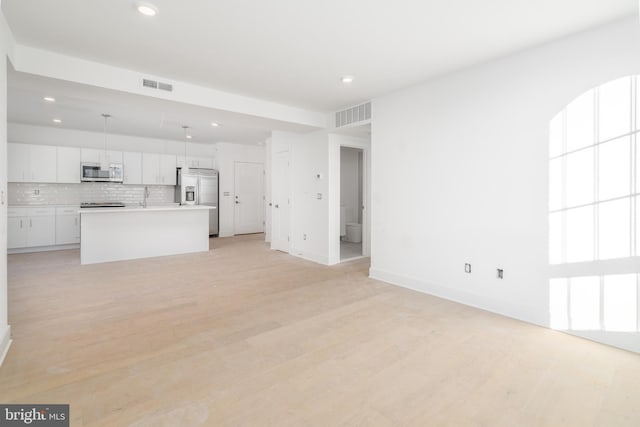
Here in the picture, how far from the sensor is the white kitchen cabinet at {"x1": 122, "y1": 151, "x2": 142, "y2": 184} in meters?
7.60

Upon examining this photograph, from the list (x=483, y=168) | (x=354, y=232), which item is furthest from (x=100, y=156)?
(x=483, y=168)

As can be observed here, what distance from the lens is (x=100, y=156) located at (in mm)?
7266

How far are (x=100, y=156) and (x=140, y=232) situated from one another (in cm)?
275

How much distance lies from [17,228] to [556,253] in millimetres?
9158

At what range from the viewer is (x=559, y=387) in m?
2.02

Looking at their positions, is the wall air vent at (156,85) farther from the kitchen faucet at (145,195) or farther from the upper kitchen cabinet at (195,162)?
the kitchen faucet at (145,195)

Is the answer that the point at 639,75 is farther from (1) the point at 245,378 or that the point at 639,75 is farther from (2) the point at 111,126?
(2) the point at 111,126

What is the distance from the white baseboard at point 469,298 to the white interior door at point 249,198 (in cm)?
570

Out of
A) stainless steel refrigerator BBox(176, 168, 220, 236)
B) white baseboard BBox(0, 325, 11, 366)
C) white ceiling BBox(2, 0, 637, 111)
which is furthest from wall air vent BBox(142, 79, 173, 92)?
stainless steel refrigerator BBox(176, 168, 220, 236)

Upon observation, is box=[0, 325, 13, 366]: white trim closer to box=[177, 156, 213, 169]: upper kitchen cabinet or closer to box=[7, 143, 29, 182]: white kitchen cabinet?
box=[7, 143, 29, 182]: white kitchen cabinet

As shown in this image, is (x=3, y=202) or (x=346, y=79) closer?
(x=3, y=202)

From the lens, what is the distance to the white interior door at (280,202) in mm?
6717

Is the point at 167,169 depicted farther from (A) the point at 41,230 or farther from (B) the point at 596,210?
(B) the point at 596,210

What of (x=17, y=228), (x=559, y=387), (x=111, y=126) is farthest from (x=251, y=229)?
(x=559, y=387)
